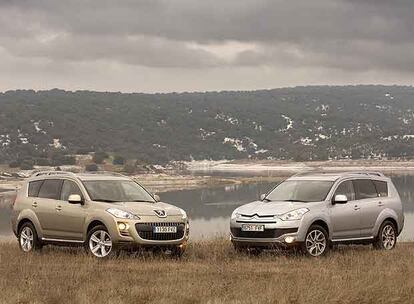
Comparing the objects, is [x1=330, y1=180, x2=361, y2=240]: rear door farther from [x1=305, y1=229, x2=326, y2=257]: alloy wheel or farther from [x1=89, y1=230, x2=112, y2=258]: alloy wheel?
[x1=89, y1=230, x2=112, y2=258]: alloy wheel

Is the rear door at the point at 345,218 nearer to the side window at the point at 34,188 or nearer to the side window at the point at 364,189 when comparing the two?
the side window at the point at 364,189

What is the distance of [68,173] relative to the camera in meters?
15.5

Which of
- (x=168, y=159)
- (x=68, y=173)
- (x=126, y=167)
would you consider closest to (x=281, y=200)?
(x=68, y=173)

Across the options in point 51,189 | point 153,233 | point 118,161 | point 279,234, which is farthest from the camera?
point 118,161

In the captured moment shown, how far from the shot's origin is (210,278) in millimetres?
11445

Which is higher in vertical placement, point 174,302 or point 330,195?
point 330,195

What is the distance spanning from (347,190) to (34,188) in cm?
646

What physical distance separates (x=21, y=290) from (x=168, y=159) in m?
175

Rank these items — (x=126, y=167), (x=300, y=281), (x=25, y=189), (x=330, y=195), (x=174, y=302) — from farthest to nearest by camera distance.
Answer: (x=126, y=167) → (x=25, y=189) → (x=330, y=195) → (x=300, y=281) → (x=174, y=302)

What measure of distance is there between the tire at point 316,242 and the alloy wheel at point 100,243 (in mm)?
3627

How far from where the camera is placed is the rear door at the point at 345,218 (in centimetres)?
1488

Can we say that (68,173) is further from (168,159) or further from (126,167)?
(168,159)

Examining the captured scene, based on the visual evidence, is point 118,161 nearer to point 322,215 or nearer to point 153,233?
point 322,215

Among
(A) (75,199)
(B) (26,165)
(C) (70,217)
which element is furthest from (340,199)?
(B) (26,165)
